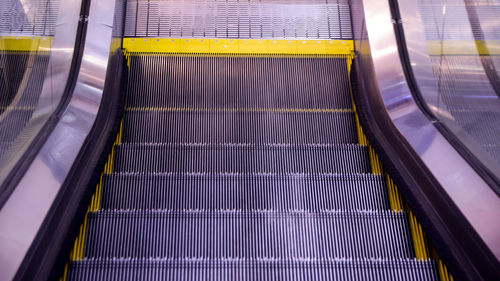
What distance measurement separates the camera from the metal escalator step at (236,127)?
19.0 feet

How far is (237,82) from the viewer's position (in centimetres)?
661

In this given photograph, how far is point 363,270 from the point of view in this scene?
3.96 metres

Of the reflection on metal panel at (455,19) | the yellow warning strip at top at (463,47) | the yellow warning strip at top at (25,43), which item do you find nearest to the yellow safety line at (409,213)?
the yellow warning strip at top at (463,47)

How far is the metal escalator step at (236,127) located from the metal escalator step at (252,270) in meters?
2.13

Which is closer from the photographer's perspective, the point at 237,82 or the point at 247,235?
the point at 247,235

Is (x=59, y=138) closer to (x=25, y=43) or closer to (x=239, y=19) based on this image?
(x=25, y=43)

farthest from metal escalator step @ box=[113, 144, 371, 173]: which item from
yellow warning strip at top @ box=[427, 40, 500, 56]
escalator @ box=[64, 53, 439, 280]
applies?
yellow warning strip at top @ box=[427, 40, 500, 56]

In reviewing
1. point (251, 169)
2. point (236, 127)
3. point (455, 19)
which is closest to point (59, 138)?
point (251, 169)

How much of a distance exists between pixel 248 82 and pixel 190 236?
121 inches

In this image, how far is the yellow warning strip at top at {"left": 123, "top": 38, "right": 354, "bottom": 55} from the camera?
752cm

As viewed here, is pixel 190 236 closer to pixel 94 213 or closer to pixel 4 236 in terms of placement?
pixel 94 213

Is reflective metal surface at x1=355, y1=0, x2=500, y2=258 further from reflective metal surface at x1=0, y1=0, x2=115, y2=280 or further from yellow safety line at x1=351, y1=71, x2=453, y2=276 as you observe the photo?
reflective metal surface at x1=0, y1=0, x2=115, y2=280

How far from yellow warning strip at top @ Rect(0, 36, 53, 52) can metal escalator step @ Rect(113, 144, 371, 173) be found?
145 cm

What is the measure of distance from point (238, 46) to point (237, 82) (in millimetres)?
1334
